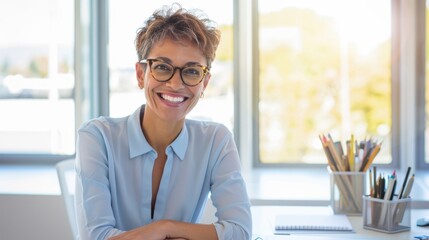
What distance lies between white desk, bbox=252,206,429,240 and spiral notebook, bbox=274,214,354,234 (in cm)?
3

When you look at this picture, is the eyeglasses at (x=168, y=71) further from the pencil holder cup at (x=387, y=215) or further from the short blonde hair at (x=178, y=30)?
the pencil holder cup at (x=387, y=215)

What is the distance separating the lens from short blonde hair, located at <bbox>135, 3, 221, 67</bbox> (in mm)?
1791

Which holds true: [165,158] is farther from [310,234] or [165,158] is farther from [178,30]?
[310,234]

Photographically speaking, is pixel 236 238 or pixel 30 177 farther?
pixel 30 177

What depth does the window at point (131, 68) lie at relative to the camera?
139 inches

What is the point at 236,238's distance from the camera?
1.76 metres

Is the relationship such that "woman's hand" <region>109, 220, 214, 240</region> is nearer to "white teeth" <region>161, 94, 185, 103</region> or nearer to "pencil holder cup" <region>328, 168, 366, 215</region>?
"white teeth" <region>161, 94, 185, 103</region>

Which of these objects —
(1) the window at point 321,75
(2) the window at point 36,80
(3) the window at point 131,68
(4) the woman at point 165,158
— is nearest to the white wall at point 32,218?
(2) the window at point 36,80

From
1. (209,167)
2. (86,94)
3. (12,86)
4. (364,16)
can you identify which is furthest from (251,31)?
(209,167)

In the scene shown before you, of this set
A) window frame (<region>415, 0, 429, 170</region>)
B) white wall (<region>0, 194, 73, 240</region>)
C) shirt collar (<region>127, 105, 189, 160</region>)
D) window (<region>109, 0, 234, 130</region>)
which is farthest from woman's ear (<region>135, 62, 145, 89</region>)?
window frame (<region>415, 0, 429, 170</region>)

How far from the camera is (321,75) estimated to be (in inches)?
138

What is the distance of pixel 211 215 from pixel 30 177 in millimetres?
1506

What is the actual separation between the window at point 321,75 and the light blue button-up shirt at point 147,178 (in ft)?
5.38

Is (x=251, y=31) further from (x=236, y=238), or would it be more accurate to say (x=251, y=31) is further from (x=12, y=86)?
(x=236, y=238)
